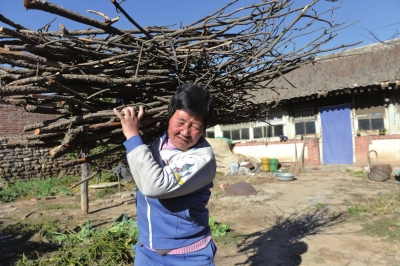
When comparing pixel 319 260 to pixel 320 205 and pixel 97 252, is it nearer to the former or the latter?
pixel 97 252

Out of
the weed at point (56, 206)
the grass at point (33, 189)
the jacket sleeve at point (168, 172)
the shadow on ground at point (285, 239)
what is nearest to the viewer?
the jacket sleeve at point (168, 172)

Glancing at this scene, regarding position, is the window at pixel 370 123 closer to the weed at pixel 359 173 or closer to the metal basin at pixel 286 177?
the weed at pixel 359 173

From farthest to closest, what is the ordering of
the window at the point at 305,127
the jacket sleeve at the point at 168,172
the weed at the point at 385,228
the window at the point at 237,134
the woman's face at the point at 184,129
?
the window at the point at 237,134 < the window at the point at 305,127 < the weed at the point at 385,228 < the woman's face at the point at 184,129 < the jacket sleeve at the point at 168,172

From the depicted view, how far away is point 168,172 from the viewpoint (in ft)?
4.90

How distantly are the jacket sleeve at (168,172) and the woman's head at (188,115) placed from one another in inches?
3.6

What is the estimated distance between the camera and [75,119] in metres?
1.68

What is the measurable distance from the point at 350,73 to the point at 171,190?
12804mm

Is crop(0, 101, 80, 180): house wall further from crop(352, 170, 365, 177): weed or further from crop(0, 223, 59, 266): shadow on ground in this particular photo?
crop(352, 170, 365, 177): weed

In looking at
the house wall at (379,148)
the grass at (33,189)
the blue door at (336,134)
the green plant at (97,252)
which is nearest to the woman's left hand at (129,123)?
the green plant at (97,252)

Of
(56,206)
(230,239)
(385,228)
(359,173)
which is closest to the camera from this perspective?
(230,239)

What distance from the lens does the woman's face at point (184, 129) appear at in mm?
1647

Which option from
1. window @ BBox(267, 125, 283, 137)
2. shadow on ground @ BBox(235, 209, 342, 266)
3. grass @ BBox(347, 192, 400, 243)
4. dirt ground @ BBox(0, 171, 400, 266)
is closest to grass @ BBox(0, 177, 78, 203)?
dirt ground @ BBox(0, 171, 400, 266)

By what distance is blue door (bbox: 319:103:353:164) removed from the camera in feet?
38.3

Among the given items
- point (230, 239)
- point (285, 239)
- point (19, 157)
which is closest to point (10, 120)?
point (19, 157)
